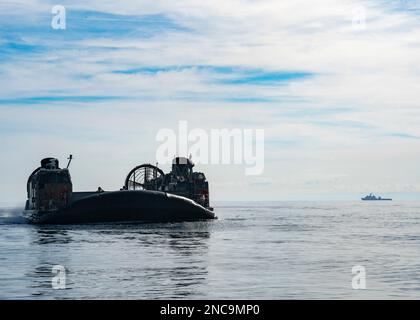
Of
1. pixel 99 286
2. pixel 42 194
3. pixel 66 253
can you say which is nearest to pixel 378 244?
pixel 66 253

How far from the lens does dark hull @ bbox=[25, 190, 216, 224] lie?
132 metres

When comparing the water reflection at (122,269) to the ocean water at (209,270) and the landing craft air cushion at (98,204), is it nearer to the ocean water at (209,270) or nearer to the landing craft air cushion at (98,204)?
the ocean water at (209,270)

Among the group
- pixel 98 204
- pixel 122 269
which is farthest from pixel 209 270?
pixel 98 204

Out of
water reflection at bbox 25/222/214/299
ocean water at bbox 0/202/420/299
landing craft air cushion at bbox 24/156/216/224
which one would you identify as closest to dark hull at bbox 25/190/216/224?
landing craft air cushion at bbox 24/156/216/224

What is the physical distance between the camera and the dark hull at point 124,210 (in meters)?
132

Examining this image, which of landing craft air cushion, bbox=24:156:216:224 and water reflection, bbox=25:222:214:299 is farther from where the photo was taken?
landing craft air cushion, bbox=24:156:216:224

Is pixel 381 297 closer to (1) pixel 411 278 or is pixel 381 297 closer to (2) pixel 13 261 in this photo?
(1) pixel 411 278

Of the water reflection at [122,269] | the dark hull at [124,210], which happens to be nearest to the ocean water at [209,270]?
the water reflection at [122,269]

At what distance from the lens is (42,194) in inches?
5635

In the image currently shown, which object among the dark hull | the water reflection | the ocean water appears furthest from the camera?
the dark hull

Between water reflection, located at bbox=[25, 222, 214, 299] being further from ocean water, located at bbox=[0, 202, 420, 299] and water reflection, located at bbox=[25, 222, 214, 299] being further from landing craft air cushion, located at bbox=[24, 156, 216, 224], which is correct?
landing craft air cushion, located at bbox=[24, 156, 216, 224]

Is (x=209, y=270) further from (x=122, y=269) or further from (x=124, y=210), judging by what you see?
(x=124, y=210)
